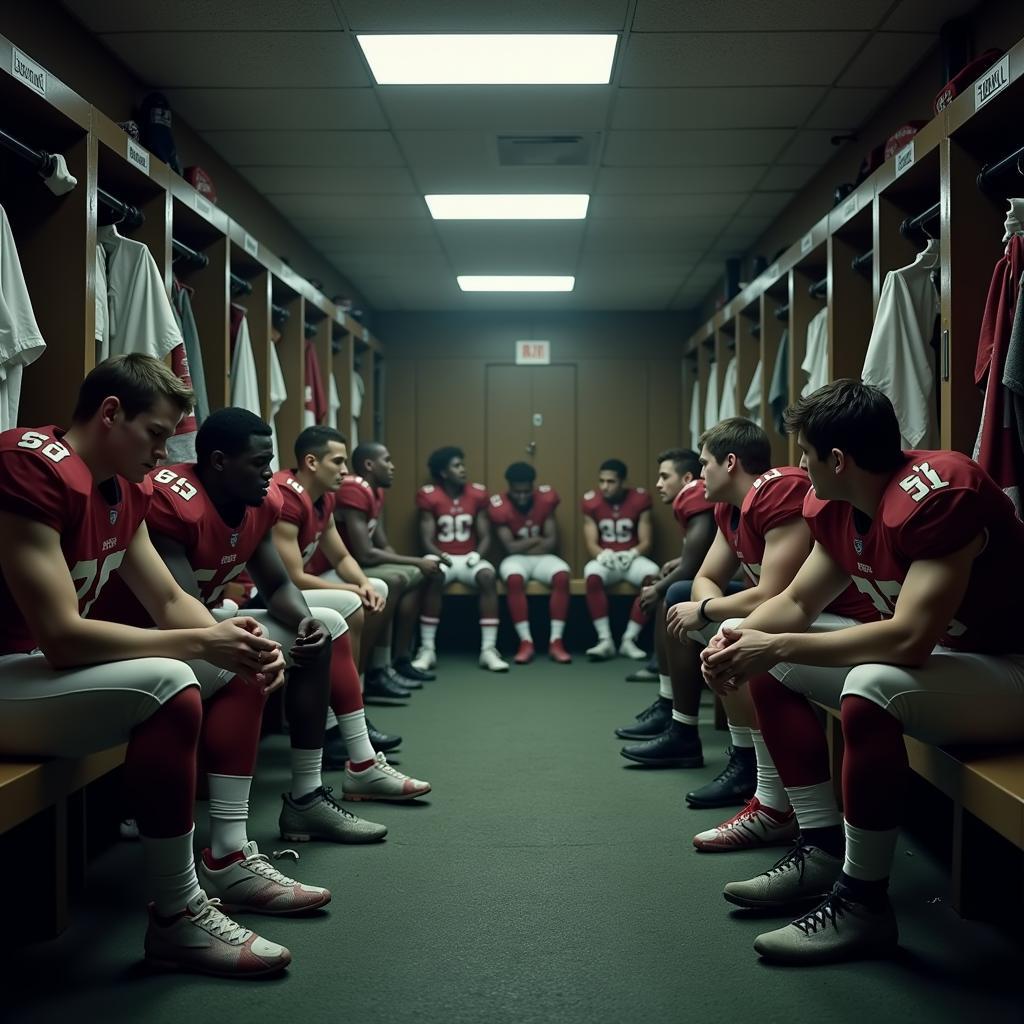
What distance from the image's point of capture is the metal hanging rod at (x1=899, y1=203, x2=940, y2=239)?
9.41 ft

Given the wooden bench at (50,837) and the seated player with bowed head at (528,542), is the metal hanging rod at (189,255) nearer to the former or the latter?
the wooden bench at (50,837)

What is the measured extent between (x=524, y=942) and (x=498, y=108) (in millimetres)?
3042

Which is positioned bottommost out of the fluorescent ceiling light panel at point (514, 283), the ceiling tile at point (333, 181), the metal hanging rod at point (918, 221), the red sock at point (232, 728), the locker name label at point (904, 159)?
the red sock at point (232, 728)

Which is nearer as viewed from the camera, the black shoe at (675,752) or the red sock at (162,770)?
the red sock at (162,770)

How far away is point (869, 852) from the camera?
1.76 meters

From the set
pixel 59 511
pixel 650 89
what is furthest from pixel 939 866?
pixel 650 89

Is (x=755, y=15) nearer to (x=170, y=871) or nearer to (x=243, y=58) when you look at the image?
(x=243, y=58)

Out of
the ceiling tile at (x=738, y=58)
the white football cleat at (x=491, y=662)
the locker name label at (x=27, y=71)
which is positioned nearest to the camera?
the locker name label at (x=27, y=71)

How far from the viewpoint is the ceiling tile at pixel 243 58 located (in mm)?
3230

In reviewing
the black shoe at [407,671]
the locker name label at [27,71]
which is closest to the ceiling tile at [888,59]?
the locker name label at [27,71]

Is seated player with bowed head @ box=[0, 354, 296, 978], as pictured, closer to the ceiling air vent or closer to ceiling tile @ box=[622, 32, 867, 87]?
ceiling tile @ box=[622, 32, 867, 87]

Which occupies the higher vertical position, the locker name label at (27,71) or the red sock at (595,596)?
the locker name label at (27,71)

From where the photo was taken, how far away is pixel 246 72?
11.4 ft

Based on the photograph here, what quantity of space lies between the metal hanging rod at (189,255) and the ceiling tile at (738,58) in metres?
1.64
